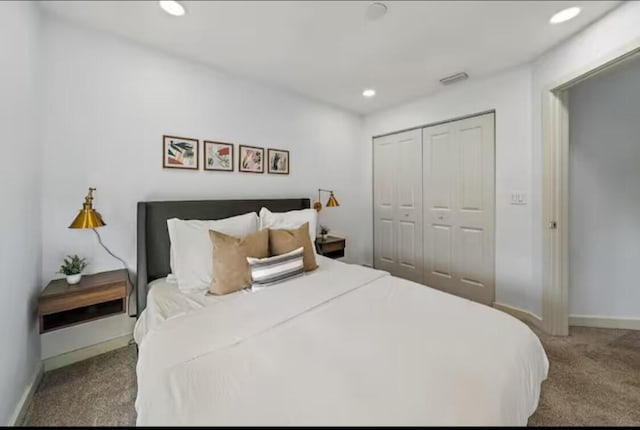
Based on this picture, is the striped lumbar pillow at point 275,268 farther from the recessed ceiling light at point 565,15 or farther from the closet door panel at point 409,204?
the recessed ceiling light at point 565,15

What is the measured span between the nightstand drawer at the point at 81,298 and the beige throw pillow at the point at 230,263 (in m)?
0.68

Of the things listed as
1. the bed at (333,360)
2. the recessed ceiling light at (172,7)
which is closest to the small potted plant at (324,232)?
the bed at (333,360)

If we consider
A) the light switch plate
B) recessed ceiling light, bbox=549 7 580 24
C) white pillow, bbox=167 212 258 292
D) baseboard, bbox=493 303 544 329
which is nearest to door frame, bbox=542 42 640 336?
baseboard, bbox=493 303 544 329

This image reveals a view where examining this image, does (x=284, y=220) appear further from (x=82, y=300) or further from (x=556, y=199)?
(x=556, y=199)

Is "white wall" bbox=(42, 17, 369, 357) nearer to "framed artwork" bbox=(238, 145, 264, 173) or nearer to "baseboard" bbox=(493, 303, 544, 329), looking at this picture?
"framed artwork" bbox=(238, 145, 264, 173)

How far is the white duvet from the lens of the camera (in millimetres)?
617

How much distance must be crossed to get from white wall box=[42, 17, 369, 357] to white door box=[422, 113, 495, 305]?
1.96m

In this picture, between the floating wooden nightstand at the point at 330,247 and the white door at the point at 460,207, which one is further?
the floating wooden nightstand at the point at 330,247

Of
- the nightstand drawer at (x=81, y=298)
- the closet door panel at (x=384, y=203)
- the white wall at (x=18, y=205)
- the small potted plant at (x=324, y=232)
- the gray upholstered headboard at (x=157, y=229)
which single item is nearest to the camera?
the white wall at (x=18, y=205)

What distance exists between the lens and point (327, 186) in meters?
3.50

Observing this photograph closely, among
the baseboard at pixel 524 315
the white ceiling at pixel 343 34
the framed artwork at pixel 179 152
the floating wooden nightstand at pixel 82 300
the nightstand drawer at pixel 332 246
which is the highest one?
the white ceiling at pixel 343 34

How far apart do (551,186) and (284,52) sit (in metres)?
2.57

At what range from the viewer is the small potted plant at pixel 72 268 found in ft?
5.65

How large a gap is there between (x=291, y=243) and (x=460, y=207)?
6.86ft
